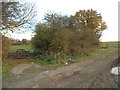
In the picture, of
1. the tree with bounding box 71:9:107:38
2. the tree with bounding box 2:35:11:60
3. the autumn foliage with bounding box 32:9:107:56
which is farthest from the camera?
the tree with bounding box 71:9:107:38

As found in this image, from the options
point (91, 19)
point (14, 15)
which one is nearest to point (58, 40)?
point (14, 15)

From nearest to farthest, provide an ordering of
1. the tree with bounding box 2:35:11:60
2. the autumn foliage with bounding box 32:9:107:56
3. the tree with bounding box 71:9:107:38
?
the tree with bounding box 2:35:11:60 → the autumn foliage with bounding box 32:9:107:56 → the tree with bounding box 71:9:107:38

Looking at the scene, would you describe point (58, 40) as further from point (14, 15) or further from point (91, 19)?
point (91, 19)

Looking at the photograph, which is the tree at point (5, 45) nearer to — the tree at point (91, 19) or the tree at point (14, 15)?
the tree at point (14, 15)

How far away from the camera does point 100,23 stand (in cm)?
3569

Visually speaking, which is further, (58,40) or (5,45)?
(58,40)

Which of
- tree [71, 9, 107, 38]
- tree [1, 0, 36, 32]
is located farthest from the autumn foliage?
tree [71, 9, 107, 38]

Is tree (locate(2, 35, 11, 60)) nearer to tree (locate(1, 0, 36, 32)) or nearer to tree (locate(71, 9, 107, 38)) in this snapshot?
tree (locate(1, 0, 36, 32))

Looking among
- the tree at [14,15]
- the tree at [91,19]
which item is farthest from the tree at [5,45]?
the tree at [91,19]

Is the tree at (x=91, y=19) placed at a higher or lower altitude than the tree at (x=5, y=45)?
higher

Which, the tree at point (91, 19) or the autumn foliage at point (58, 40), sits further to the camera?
the tree at point (91, 19)

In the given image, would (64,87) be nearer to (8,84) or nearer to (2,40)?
(8,84)

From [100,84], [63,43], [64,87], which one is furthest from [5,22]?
[100,84]

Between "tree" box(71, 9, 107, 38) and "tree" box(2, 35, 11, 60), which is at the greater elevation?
"tree" box(71, 9, 107, 38)
